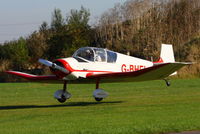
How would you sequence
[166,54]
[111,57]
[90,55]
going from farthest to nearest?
[166,54]
[111,57]
[90,55]

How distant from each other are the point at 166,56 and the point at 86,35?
150 ft

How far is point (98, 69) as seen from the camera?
20.4 m

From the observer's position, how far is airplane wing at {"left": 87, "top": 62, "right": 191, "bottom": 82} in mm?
18227

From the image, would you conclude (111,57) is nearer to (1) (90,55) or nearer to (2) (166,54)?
(1) (90,55)

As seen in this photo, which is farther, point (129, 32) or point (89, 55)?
point (129, 32)

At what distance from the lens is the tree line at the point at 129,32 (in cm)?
6344

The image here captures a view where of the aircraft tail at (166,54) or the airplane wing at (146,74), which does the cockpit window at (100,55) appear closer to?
the airplane wing at (146,74)

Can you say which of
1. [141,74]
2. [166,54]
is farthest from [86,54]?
[166,54]

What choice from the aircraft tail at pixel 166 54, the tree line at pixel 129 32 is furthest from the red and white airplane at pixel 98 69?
the tree line at pixel 129 32

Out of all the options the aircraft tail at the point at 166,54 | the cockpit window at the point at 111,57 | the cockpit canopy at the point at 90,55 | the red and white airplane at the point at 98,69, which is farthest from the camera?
the aircraft tail at the point at 166,54

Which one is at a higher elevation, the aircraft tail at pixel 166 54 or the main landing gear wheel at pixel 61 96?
the aircraft tail at pixel 166 54

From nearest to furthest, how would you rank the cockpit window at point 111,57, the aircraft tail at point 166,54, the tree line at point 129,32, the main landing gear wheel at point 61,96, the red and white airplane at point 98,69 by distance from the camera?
the red and white airplane at point 98,69
the cockpit window at point 111,57
the main landing gear wheel at point 61,96
the aircraft tail at point 166,54
the tree line at point 129,32

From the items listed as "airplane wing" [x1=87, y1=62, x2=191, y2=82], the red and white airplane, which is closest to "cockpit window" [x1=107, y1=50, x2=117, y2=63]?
the red and white airplane

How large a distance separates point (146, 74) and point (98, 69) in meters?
2.30
